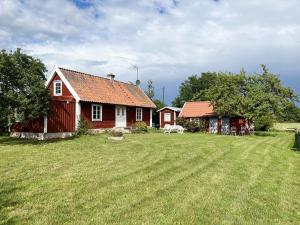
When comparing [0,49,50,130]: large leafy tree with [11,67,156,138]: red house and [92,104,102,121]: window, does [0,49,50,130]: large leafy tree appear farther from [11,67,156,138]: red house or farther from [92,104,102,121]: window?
[92,104,102,121]: window

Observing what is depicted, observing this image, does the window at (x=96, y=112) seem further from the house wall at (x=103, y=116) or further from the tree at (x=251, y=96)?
the tree at (x=251, y=96)

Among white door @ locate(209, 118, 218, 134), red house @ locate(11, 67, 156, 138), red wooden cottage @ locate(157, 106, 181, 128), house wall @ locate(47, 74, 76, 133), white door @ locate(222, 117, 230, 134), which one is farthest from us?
red wooden cottage @ locate(157, 106, 181, 128)

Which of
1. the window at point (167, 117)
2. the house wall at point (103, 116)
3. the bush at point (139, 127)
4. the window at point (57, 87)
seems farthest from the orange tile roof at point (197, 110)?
the window at point (57, 87)

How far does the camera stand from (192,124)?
1583 inches

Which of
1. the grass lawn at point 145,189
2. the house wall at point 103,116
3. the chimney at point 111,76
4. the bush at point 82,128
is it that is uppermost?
the chimney at point 111,76

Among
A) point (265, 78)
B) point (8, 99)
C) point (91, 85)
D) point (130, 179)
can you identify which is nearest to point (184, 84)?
point (265, 78)

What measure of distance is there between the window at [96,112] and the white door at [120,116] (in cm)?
254

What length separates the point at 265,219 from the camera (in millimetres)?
7410

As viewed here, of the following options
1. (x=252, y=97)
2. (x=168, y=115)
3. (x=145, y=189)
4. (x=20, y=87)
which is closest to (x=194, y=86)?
(x=168, y=115)

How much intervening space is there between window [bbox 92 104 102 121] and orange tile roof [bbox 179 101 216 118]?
50.8ft

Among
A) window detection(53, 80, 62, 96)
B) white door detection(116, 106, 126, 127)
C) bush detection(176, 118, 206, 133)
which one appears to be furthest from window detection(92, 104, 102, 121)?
bush detection(176, 118, 206, 133)

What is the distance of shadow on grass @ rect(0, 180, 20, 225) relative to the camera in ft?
22.1

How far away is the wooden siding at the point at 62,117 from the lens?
25.1m

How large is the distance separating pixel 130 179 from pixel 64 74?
1917 centimetres
